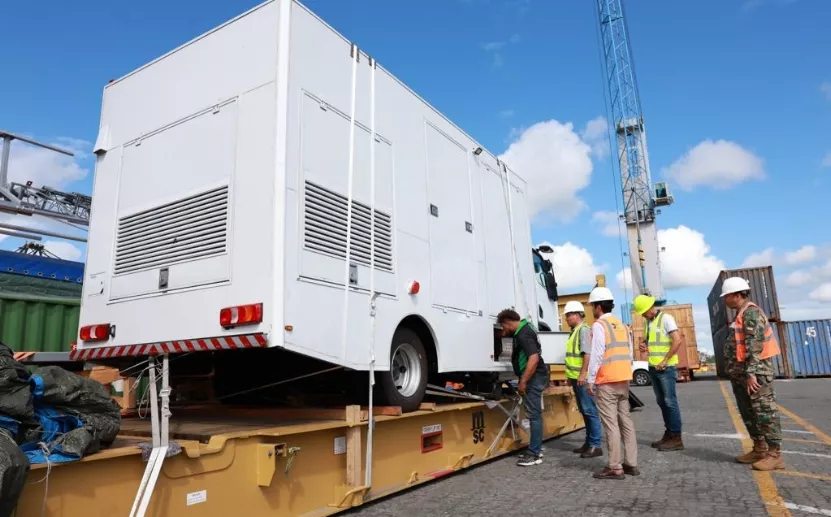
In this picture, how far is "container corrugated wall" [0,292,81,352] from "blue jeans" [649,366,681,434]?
26.4ft

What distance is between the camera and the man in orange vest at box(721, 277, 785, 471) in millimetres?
5508

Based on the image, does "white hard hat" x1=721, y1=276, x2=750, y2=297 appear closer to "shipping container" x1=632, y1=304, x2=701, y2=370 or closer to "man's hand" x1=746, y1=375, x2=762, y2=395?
"man's hand" x1=746, y1=375, x2=762, y2=395

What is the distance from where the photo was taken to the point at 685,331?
2477 cm

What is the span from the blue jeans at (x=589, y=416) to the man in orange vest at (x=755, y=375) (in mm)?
1436

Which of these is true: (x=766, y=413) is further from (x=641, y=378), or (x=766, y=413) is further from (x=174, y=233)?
(x=641, y=378)

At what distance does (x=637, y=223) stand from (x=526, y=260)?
96.3 feet

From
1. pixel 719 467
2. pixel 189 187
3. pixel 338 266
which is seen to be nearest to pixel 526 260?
pixel 719 467

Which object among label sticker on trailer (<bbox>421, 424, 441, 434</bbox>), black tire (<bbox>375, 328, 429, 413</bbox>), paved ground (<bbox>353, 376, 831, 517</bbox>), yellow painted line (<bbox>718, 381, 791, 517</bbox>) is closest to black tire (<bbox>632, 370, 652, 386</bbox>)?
paved ground (<bbox>353, 376, 831, 517</bbox>)

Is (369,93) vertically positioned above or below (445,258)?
above

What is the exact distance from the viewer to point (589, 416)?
22.5 feet

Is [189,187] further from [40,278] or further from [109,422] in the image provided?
[40,278]

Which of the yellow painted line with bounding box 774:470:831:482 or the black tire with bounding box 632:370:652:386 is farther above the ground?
the black tire with bounding box 632:370:652:386

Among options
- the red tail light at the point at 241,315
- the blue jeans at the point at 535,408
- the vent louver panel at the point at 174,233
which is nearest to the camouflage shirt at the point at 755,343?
the blue jeans at the point at 535,408

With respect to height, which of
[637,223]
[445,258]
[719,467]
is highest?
[637,223]
